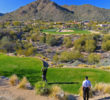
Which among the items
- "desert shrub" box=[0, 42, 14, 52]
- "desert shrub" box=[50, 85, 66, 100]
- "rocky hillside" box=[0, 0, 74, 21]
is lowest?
"desert shrub" box=[0, 42, 14, 52]

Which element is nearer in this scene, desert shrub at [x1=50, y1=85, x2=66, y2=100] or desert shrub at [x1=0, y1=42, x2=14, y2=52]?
desert shrub at [x1=50, y1=85, x2=66, y2=100]

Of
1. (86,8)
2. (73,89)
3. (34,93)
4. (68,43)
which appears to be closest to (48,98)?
(34,93)

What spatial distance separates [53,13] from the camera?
410 ft

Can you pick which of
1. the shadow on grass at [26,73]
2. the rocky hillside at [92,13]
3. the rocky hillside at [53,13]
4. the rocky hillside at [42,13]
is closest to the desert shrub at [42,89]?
the shadow on grass at [26,73]

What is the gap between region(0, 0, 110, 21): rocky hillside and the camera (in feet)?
407

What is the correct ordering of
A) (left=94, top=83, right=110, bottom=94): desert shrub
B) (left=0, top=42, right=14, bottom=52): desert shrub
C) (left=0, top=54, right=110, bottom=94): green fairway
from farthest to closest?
(left=0, top=42, right=14, bottom=52): desert shrub
(left=0, top=54, right=110, bottom=94): green fairway
(left=94, top=83, right=110, bottom=94): desert shrub

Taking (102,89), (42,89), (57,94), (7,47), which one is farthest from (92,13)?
(57,94)

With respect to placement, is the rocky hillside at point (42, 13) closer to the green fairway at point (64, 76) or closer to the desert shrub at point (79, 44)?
the desert shrub at point (79, 44)

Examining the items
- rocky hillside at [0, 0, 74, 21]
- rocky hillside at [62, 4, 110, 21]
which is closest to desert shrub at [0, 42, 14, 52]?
rocky hillside at [0, 0, 74, 21]

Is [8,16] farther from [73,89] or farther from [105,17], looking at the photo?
[73,89]

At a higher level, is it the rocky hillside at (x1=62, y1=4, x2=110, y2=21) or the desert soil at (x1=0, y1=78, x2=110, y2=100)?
the rocky hillside at (x1=62, y1=4, x2=110, y2=21)

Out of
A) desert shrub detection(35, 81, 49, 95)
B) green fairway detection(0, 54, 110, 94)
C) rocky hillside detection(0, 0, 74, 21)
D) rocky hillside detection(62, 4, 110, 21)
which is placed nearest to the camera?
desert shrub detection(35, 81, 49, 95)

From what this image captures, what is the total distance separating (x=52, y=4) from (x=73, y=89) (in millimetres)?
137575

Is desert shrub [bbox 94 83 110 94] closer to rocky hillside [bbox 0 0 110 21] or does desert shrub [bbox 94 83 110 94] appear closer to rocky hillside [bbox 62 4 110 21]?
rocky hillside [bbox 0 0 110 21]
